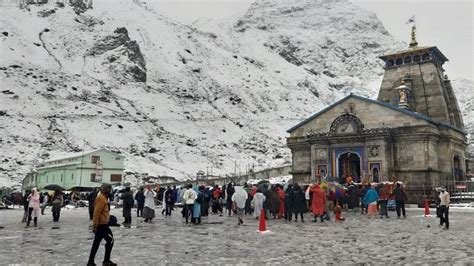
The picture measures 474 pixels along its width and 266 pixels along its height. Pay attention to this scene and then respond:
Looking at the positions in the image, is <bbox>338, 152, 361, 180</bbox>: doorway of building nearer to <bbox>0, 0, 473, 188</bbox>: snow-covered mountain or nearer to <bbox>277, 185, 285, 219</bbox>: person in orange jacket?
<bbox>277, 185, 285, 219</bbox>: person in orange jacket

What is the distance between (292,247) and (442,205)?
23.6ft

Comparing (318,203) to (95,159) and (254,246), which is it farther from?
(95,159)

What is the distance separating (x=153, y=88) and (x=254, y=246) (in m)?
89.7

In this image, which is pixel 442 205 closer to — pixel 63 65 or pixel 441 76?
pixel 441 76

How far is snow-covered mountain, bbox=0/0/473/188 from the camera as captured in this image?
68.2 meters

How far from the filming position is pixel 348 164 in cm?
3291

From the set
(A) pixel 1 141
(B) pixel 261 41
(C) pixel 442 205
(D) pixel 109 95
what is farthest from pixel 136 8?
(C) pixel 442 205

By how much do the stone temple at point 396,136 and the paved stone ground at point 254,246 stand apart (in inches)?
596

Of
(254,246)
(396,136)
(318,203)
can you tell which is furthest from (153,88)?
Result: (254,246)

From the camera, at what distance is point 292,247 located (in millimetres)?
10305

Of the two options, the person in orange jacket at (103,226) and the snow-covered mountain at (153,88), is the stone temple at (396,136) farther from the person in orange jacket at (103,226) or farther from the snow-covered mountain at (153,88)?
the snow-covered mountain at (153,88)

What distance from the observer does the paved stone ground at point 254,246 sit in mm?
8734

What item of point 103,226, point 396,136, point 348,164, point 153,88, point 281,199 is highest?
point 153,88

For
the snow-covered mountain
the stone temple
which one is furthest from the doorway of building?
the snow-covered mountain
